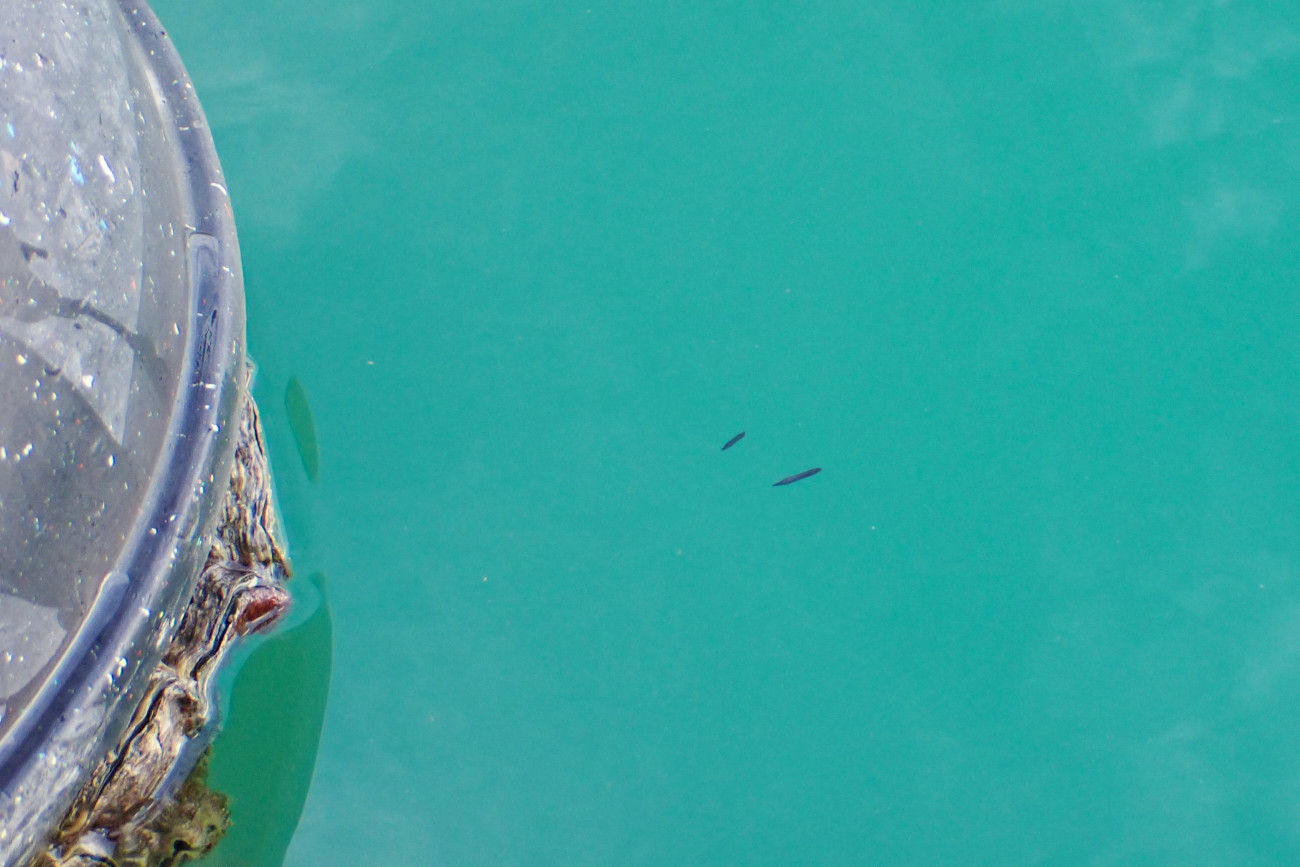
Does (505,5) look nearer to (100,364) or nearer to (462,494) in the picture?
(462,494)

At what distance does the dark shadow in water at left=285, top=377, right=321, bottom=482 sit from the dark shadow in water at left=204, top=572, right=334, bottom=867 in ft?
1.03

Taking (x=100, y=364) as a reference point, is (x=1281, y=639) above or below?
below

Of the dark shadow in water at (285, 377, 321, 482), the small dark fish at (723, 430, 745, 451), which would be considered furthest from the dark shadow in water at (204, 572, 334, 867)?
the small dark fish at (723, 430, 745, 451)

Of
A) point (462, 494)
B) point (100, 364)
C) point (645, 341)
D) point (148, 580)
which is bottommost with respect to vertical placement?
point (462, 494)

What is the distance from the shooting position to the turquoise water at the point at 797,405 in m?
1.72

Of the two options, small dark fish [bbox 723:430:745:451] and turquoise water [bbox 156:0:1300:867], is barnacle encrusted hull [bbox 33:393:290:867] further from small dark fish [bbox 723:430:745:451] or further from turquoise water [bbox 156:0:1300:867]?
small dark fish [bbox 723:430:745:451]

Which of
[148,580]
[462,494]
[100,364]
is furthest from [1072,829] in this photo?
[100,364]

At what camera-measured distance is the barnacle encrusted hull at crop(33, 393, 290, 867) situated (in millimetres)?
1473

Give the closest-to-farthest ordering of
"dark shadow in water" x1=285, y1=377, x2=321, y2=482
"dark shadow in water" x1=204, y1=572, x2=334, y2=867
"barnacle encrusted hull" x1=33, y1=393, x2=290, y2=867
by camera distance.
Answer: "barnacle encrusted hull" x1=33, y1=393, x2=290, y2=867, "dark shadow in water" x1=204, y1=572, x2=334, y2=867, "dark shadow in water" x1=285, y1=377, x2=321, y2=482

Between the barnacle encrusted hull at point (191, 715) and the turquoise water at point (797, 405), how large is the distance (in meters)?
0.07

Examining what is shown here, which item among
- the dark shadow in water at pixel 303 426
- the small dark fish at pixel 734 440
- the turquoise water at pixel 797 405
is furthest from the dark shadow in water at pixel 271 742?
the small dark fish at pixel 734 440

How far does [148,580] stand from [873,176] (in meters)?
1.64

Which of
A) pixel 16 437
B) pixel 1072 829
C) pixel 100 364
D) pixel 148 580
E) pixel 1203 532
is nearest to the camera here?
pixel 16 437

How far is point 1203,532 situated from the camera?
71.9 inches
